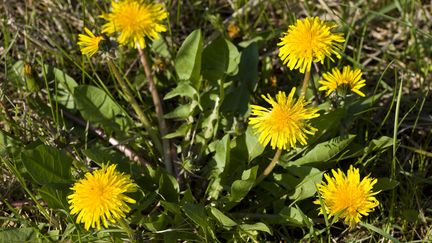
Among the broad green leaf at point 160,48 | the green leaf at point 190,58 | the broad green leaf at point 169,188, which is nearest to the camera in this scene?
the broad green leaf at point 169,188

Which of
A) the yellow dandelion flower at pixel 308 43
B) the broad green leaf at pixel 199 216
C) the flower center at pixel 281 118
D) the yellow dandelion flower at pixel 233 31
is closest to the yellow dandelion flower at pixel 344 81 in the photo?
the yellow dandelion flower at pixel 308 43

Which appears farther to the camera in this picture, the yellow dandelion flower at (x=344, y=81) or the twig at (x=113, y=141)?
the twig at (x=113, y=141)

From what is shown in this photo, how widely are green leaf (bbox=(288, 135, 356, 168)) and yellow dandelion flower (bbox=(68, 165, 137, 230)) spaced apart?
68 cm

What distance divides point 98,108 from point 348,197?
113cm

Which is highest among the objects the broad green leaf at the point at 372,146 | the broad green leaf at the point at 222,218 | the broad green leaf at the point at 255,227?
the broad green leaf at the point at 372,146

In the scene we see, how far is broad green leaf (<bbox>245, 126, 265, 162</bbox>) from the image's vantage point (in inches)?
79.7

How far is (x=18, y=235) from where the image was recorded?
1.96 meters

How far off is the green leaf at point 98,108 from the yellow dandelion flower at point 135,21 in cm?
45

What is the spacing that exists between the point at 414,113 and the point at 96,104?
146cm

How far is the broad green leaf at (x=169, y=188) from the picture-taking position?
6.58 feet

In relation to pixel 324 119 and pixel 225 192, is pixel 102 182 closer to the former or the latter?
pixel 225 192

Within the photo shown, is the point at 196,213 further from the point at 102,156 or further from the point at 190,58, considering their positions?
the point at 190,58

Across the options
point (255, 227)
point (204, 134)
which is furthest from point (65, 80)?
point (255, 227)

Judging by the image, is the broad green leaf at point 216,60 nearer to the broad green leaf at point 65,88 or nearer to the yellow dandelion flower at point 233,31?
the yellow dandelion flower at point 233,31
